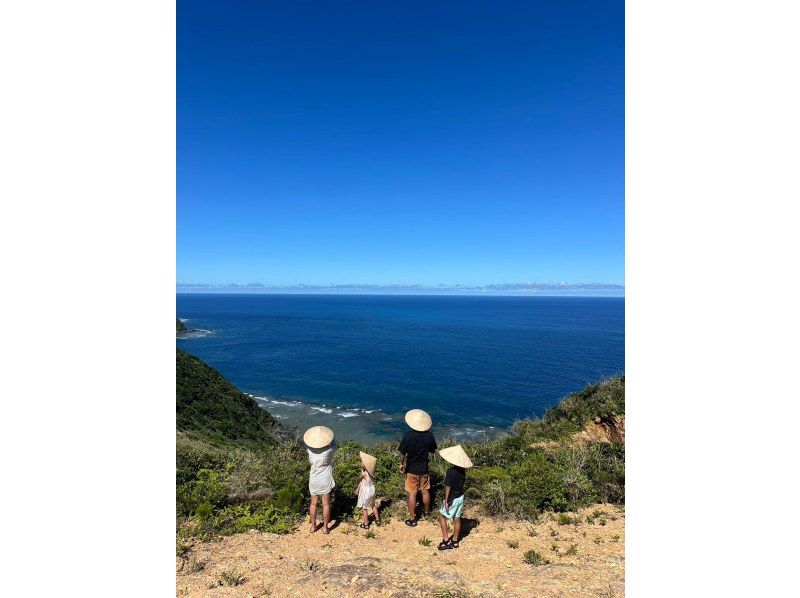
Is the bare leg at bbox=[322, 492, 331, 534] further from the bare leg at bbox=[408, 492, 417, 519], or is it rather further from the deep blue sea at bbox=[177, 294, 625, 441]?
the deep blue sea at bbox=[177, 294, 625, 441]

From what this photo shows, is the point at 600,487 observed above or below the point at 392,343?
above

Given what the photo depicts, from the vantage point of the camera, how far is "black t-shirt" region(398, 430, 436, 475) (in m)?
4.71

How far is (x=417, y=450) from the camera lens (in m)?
4.72

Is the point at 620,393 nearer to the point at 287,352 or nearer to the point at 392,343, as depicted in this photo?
Answer: the point at 287,352

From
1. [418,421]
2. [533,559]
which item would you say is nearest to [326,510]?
[418,421]

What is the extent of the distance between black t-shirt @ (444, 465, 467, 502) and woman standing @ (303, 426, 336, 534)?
1487mm

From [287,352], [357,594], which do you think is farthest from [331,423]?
[287,352]

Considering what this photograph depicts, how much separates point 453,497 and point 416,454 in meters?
0.70

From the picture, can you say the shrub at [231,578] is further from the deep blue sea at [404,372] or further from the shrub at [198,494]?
the deep blue sea at [404,372]

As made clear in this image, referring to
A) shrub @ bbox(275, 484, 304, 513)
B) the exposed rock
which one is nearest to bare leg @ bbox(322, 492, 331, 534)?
shrub @ bbox(275, 484, 304, 513)

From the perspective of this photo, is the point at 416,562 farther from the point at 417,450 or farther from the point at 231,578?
the point at 231,578
